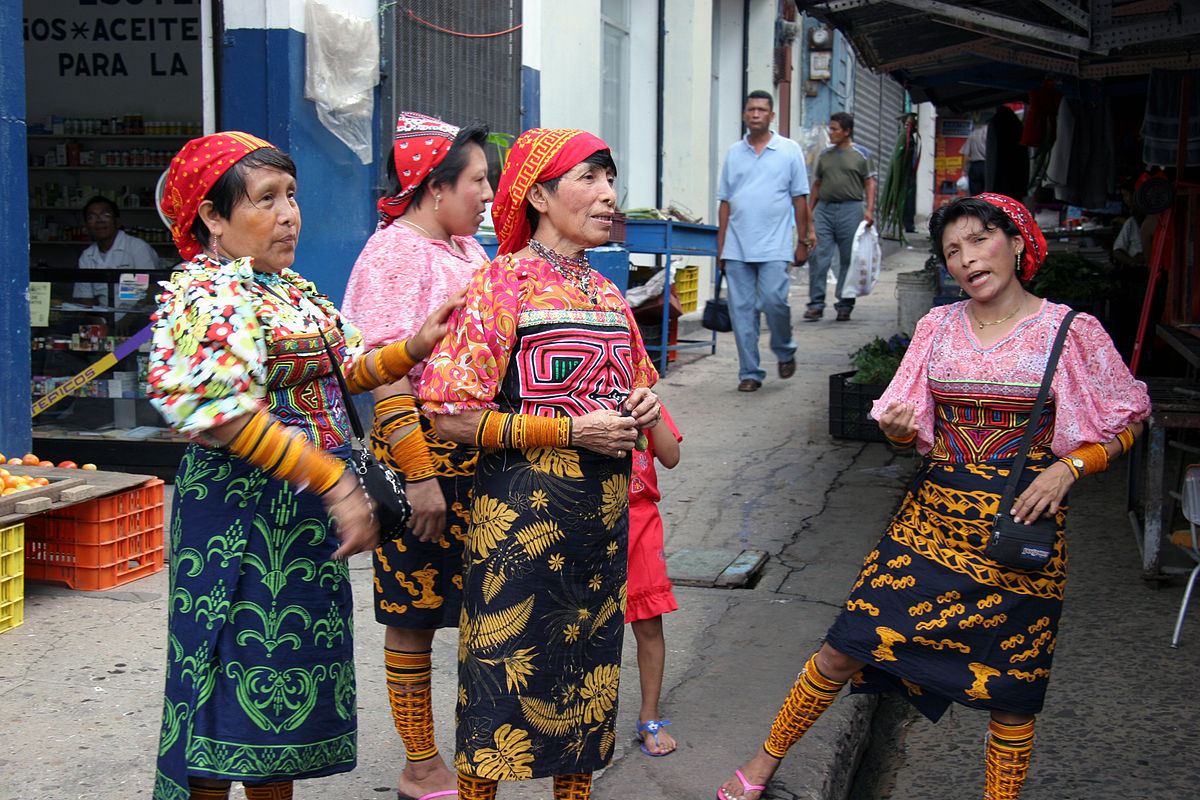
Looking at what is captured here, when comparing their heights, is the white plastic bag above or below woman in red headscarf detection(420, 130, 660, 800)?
above

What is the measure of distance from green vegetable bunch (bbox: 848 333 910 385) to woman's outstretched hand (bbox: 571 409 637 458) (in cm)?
494

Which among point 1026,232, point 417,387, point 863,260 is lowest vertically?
point 417,387

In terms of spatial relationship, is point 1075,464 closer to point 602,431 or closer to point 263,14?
point 602,431

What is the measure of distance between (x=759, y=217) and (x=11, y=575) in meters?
5.87

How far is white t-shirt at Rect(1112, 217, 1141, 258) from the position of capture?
8.01 meters

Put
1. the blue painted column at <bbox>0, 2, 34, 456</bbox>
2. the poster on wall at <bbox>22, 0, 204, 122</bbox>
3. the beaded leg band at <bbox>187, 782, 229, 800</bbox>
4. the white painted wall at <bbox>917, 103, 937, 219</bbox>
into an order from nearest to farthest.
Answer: the beaded leg band at <bbox>187, 782, 229, 800</bbox>, the blue painted column at <bbox>0, 2, 34, 456</bbox>, the poster on wall at <bbox>22, 0, 204, 122</bbox>, the white painted wall at <bbox>917, 103, 937, 219</bbox>

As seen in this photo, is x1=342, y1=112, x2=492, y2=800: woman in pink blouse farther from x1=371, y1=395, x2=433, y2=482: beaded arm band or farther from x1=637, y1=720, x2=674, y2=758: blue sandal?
x1=637, y1=720, x2=674, y2=758: blue sandal

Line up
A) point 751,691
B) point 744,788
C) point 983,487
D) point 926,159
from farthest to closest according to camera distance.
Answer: point 926,159, point 751,691, point 744,788, point 983,487

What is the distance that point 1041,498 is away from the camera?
2.74 m

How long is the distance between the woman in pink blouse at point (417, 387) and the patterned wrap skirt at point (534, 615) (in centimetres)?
40

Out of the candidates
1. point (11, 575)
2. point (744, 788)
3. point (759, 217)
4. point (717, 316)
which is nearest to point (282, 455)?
point (744, 788)

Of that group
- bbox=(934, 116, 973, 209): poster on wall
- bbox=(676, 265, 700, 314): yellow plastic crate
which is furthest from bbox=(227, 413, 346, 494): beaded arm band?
bbox=(934, 116, 973, 209): poster on wall

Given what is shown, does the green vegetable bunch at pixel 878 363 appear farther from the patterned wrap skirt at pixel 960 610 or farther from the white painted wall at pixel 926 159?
the white painted wall at pixel 926 159

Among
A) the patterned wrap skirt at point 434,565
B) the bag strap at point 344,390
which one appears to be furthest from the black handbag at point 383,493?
the patterned wrap skirt at point 434,565
